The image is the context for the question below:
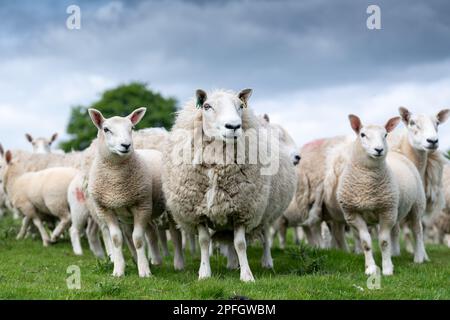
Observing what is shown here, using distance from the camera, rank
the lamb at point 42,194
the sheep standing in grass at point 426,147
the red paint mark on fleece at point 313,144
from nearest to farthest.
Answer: the sheep standing in grass at point 426,147
the red paint mark on fleece at point 313,144
the lamb at point 42,194

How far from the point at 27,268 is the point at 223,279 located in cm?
327

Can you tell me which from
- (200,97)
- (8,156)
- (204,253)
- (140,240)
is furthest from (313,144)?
(8,156)

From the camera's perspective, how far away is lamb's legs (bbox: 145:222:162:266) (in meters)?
10.4

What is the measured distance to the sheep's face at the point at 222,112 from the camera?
7.97 metres

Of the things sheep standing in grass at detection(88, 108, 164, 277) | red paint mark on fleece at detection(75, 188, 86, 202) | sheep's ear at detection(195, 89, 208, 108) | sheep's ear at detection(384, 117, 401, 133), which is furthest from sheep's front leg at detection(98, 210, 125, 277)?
sheep's ear at detection(384, 117, 401, 133)

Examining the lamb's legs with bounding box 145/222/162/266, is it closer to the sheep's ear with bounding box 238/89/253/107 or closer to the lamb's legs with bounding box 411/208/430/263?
the sheep's ear with bounding box 238/89/253/107

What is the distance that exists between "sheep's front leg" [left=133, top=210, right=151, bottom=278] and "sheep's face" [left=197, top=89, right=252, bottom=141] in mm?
1410

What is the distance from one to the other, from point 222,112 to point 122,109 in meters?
48.3

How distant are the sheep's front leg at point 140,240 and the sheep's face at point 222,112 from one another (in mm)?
1410

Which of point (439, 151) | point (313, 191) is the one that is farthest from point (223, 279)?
point (439, 151)

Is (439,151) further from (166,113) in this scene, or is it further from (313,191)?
(166,113)

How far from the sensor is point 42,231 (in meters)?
13.8

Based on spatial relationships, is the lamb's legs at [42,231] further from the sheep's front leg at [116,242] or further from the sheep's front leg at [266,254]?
the sheep's front leg at [266,254]

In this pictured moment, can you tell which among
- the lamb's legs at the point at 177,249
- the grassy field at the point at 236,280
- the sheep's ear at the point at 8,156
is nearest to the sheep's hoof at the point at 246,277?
the grassy field at the point at 236,280
